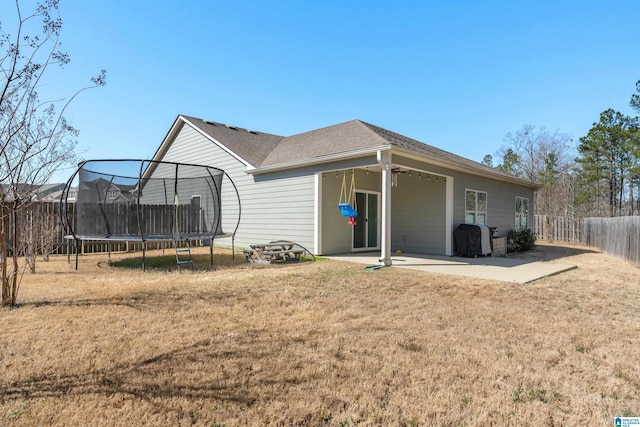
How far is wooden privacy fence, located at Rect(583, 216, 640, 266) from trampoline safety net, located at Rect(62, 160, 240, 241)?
11820 mm

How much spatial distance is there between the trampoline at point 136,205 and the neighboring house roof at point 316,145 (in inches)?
71.5

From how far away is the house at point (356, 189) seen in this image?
352 inches

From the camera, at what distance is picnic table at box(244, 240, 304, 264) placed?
8328 mm

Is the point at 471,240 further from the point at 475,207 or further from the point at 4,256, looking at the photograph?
the point at 4,256

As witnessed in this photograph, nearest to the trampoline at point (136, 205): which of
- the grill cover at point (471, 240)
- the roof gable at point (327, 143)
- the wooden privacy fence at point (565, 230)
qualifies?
the roof gable at point (327, 143)

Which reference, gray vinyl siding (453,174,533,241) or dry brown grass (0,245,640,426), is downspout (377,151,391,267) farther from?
gray vinyl siding (453,174,533,241)

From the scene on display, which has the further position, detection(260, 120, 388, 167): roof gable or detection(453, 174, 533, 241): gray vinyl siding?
detection(453, 174, 533, 241): gray vinyl siding

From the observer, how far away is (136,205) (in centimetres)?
868

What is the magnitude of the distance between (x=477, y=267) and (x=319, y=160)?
15.0 feet

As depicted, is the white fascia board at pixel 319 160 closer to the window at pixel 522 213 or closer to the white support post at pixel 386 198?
the white support post at pixel 386 198

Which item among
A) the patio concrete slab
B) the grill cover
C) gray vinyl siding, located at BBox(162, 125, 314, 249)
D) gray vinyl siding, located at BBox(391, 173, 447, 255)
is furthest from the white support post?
the grill cover

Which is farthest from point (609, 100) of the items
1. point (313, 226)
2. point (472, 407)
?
point (472, 407)

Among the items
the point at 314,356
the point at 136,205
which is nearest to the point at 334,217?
the point at 136,205

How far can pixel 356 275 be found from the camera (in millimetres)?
6645
